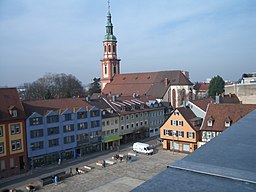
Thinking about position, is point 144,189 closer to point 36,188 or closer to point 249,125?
point 249,125

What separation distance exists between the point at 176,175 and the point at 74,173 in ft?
89.0

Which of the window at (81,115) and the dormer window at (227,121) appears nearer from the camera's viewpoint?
the dormer window at (227,121)

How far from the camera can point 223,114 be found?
36219 millimetres

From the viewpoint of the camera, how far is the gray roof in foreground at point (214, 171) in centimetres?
419

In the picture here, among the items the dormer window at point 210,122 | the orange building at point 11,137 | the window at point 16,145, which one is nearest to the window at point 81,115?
the orange building at point 11,137

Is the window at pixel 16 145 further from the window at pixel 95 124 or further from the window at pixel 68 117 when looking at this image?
the window at pixel 95 124

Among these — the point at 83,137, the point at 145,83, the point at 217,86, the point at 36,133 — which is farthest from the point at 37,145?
the point at 217,86

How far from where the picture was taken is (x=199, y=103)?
41.5 m

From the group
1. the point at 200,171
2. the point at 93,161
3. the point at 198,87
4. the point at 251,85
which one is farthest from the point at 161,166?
the point at 198,87

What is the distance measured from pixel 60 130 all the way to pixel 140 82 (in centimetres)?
4621

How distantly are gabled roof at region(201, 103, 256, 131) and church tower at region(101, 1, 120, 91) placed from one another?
52.7 metres

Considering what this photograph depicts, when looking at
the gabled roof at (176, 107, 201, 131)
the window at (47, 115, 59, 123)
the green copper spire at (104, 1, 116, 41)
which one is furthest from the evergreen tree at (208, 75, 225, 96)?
the window at (47, 115, 59, 123)

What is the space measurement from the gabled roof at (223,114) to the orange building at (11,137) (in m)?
22.9

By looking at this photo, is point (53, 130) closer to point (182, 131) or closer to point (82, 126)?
point (82, 126)
